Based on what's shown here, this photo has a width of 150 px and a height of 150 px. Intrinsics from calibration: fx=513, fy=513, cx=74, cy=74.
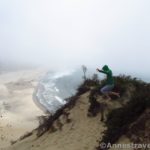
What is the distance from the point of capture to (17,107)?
182 feet

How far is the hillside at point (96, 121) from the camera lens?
1471cm

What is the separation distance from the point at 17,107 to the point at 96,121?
3789 centimetres

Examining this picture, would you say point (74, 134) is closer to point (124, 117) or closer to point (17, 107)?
point (124, 117)

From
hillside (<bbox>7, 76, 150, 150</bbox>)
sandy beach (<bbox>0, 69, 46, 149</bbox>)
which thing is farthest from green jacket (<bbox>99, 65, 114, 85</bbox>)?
sandy beach (<bbox>0, 69, 46, 149</bbox>)

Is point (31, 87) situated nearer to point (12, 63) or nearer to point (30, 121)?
point (30, 121)

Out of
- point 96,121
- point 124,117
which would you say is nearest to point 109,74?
point 124,117

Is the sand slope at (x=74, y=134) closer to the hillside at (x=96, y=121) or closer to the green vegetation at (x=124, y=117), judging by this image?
the hillside at (x=96, y=121)

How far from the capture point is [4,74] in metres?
88.4

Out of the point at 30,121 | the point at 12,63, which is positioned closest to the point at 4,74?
the point at 12,63

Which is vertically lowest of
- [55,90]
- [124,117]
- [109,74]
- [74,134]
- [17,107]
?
[55,90]

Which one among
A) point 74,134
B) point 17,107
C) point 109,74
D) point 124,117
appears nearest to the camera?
point 124,117

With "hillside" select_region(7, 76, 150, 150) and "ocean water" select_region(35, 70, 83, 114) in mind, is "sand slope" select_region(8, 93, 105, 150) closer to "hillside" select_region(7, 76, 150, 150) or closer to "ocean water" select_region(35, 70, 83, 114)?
"hillside" select_region(7, 76, 150, 150)

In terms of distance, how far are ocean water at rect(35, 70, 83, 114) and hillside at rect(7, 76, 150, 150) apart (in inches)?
1083

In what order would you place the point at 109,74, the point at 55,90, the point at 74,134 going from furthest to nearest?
the point at 55,90, the point at 74,134, the point at 109,74
